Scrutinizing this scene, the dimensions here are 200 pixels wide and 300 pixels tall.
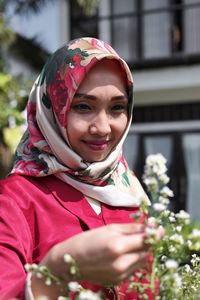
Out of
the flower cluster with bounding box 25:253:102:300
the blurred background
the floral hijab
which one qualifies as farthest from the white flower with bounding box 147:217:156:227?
the blurred background

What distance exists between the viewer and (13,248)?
1020 millimetres

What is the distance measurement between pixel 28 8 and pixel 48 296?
9.36 meters

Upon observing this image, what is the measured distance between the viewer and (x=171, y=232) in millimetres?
809

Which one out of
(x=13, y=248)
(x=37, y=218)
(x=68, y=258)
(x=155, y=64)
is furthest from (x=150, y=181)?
(x=155, y=64)

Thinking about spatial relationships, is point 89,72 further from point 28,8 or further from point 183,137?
point 28,8

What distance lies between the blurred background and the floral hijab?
6.73 m

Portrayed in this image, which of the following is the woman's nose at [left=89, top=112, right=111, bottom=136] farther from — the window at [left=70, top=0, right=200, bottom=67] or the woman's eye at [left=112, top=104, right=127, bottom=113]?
the window at [left=70, top=0, right=200, bottom=67]

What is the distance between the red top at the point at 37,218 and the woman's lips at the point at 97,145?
0.11 metres

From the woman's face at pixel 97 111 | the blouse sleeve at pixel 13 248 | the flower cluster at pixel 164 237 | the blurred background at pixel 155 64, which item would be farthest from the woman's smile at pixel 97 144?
the blurred background at pixel 155 64

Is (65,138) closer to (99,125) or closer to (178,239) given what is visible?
(99,125)

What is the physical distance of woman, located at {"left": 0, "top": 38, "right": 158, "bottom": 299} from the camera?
3.74 feet

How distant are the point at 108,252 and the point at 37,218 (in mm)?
477

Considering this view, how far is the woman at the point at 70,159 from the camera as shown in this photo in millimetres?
1140

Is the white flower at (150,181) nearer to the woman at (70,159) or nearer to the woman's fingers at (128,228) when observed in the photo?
the woman's fingers at (128,228)
